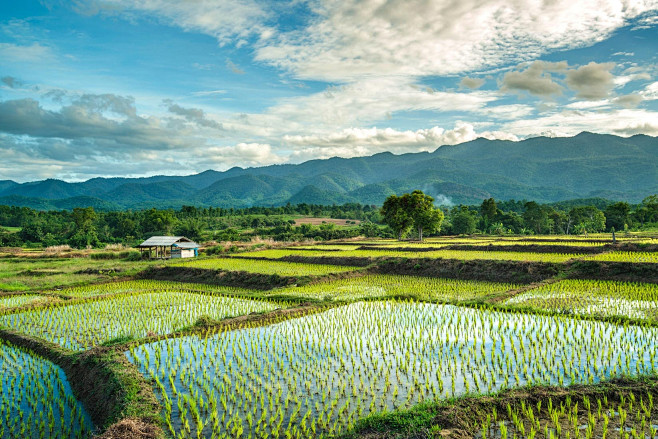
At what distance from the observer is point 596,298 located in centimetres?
1530

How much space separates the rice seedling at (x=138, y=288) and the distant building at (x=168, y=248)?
11072mm

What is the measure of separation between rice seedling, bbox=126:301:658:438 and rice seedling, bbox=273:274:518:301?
14.0 feet


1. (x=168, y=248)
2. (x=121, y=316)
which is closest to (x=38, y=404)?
(x=121, y=316)

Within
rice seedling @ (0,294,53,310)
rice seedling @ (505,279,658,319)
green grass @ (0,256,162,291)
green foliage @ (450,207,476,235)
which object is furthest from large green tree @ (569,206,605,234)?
rice seedling @ (0,294,53,310)

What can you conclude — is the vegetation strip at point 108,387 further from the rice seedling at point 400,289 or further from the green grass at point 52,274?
the green grass at point 52,274

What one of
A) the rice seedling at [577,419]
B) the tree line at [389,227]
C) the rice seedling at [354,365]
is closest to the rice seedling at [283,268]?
the rice seedling at [354,365]

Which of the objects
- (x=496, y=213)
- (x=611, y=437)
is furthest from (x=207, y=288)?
(x=496, y=213)

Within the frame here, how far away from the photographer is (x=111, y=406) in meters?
7.50

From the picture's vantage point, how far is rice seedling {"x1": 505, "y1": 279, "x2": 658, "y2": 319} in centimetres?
1322

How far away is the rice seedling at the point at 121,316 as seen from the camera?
13242 millimetres

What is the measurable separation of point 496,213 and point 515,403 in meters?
63.8

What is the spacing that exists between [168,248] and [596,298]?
3673cm

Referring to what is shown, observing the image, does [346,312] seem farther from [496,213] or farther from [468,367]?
[496,213]

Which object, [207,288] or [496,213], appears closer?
[207,288]
